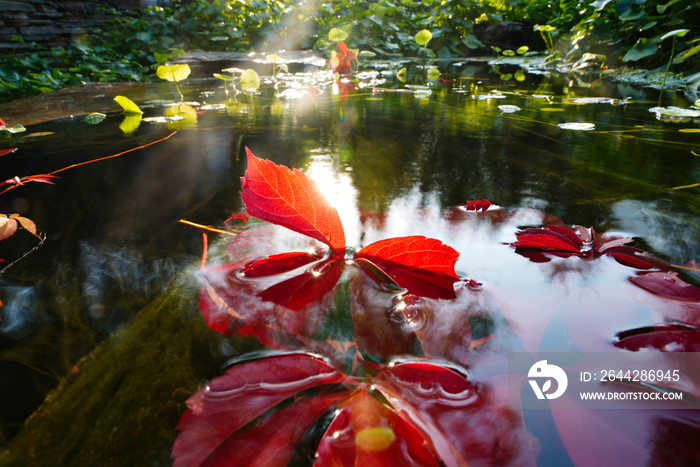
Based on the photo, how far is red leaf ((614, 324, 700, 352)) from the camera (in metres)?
0.40

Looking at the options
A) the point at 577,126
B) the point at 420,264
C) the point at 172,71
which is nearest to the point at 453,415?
the point at 420,264

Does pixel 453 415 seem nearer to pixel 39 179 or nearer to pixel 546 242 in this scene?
pixel 546 242

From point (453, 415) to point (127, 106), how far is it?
6.98 ft

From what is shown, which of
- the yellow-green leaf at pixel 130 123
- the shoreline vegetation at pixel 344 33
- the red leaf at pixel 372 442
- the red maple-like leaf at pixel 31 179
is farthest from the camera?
the shoreline vegetation at pixel 344 33

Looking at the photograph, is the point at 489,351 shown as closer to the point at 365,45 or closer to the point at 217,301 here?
the point at 217,301

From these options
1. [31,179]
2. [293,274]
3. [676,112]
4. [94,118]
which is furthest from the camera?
[94,118]

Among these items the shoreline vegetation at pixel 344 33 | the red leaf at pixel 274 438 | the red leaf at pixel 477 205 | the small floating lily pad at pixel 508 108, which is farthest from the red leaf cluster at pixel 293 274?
the shoreline vegetation at pixel 344 33

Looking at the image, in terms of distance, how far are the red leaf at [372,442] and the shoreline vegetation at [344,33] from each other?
4822mm

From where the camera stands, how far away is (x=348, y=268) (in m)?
0.56

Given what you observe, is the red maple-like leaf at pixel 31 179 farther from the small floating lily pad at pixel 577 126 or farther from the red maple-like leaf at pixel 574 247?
the small floating lily pad at pixel 577 126

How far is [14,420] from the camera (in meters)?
0.34

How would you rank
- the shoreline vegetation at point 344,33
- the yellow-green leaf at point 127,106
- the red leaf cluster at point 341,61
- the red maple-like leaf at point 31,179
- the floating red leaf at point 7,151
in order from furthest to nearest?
the shoreline vegetation at point 344,33
the red leaf cluster at point 341,61
the yellow-green leaf at point 127,106
the floating red leaf at point 7,151
the red maple-like leaf at point 31,179

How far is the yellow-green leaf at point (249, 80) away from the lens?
9.50ft

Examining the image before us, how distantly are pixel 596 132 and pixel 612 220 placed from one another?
0.84 m
